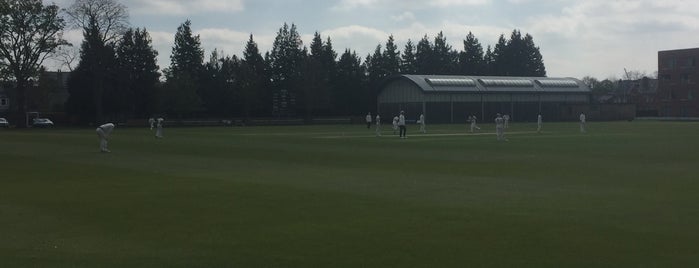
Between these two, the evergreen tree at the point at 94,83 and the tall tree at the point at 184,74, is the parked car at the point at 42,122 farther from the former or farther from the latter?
the tall tree at the point at 184,74

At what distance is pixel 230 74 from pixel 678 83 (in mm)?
66067

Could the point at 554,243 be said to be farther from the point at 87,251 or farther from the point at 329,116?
the point at 329,116

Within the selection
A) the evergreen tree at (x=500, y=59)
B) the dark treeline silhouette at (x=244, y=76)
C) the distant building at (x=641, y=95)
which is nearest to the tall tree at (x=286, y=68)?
the dark treeline silhouette at (x=244, y=76)

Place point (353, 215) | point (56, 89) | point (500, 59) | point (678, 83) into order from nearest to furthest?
point (353, 215) < point (678, 83) < point (56, 89) < point (500, 59)

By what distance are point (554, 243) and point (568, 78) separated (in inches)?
4457

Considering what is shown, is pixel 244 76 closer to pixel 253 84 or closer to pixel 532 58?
pixel 253 84

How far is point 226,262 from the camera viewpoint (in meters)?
8.90

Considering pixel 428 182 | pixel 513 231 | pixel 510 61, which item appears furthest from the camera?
pixel 510 61

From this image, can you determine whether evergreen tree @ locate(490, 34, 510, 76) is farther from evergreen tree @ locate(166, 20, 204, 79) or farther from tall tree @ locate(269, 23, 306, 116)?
evergreen tree @ locate(166, 20, 204, 79)

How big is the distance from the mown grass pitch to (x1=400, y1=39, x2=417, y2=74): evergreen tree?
349 feet

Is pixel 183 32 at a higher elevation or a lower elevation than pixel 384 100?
higher

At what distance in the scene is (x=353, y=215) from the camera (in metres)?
12.6

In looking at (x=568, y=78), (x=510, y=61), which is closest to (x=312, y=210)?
(x=568, y=78)

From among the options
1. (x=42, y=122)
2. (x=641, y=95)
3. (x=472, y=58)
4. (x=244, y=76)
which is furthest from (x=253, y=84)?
(x=641, y=95)
